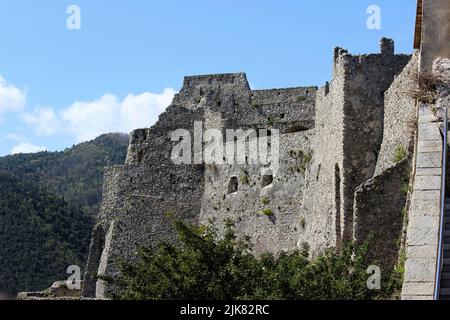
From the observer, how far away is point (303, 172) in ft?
124

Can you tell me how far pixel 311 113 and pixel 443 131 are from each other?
2722 cm

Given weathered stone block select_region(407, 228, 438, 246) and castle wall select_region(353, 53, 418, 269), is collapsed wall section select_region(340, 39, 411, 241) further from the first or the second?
weathered stone block select_region(407, 228, 438, 246)

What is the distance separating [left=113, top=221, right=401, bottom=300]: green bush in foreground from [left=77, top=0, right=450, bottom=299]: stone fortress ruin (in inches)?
41.6

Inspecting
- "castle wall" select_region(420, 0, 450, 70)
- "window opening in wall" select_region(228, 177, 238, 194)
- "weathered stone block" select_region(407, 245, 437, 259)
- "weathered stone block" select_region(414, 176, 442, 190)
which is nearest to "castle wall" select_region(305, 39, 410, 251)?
"castle wall" select_region(420, 0, 450, 70)

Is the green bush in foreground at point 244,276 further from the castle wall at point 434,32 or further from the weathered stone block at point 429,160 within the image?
the castle wall at point 434,32

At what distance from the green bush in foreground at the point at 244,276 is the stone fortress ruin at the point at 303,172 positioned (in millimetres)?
1057

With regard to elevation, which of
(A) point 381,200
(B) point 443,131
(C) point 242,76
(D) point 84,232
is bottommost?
(D) point 84,232

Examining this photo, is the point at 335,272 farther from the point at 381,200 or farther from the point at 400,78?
the point at 400,78

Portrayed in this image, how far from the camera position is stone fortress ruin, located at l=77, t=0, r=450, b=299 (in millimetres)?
23750

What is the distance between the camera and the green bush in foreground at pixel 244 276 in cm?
2255

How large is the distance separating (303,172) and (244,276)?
14.0 metres

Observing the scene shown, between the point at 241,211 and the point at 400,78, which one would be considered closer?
the point at 400,78

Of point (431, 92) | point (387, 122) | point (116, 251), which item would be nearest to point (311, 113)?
point (116, 251)

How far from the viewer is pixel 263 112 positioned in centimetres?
4750
